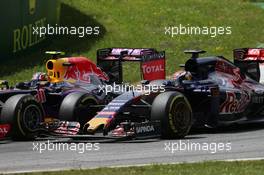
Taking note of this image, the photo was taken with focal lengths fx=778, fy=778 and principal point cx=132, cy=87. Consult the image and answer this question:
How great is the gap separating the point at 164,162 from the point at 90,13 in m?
21.2

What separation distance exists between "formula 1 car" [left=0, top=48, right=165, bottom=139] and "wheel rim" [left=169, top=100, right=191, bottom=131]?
4.59ft

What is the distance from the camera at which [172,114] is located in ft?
39.8

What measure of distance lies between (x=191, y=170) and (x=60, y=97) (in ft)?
17.7

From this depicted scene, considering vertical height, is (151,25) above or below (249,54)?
above

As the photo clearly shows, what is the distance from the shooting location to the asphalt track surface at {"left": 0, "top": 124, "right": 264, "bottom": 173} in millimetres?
9742

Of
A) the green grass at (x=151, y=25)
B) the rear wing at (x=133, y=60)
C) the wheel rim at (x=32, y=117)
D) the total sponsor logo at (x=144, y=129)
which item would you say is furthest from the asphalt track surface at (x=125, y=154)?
the green grass at (x=151, y=25)

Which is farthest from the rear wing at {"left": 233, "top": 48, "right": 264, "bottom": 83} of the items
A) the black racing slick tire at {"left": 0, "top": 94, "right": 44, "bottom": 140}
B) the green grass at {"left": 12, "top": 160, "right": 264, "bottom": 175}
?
the green grass at {"left": 12, "top": 160, "right": 264, "bottom": 175}

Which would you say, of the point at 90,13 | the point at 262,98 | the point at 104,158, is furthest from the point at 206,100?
the point at 90,13

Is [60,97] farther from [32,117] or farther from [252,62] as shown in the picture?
[252,62]

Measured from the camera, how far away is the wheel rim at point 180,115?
12.1 m

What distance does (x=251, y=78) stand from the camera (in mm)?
15133

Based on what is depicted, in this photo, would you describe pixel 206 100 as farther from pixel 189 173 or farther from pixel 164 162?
pixel 189 173

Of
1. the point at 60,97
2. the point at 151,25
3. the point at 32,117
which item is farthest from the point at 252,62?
the point at 151,25

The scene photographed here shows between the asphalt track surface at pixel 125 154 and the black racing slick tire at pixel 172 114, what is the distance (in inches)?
7.5
